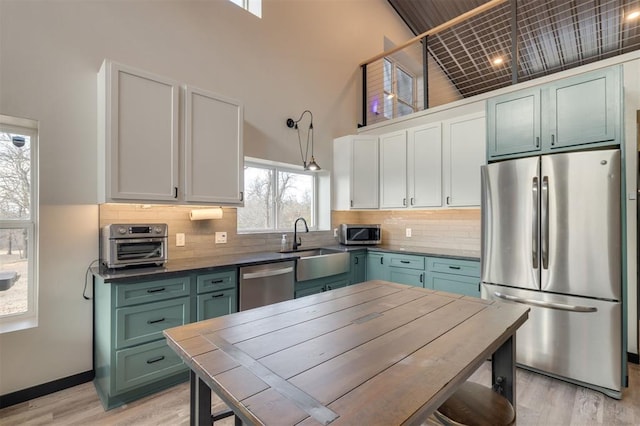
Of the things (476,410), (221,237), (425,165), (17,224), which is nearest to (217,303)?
(221,237)

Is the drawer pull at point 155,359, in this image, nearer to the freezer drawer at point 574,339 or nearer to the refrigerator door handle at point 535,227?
the freezer drawer at point 574,339

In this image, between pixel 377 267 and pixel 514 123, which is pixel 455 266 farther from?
pixel 514 123

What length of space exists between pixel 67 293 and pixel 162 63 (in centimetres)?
210

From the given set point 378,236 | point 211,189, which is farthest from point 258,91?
point 378,236

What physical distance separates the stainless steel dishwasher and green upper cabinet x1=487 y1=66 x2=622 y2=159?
2.21m

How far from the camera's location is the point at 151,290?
7.14 feet

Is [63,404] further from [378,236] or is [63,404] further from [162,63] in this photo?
[378,236]

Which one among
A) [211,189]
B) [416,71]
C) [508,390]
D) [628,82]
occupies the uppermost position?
[416,71]

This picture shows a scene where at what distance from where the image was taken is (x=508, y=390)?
1544 millimetres

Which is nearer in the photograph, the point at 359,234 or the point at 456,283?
the point at 456,283

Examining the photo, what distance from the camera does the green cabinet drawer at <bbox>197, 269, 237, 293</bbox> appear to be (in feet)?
8.00

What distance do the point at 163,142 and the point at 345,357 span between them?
7.36 feet

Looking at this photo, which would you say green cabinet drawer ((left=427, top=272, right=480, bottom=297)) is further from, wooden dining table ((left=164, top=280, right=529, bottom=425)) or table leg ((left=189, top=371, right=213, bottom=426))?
table leg ((left=189, top=371, right=213, bottom=426))

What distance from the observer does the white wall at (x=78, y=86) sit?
7.13 feet
